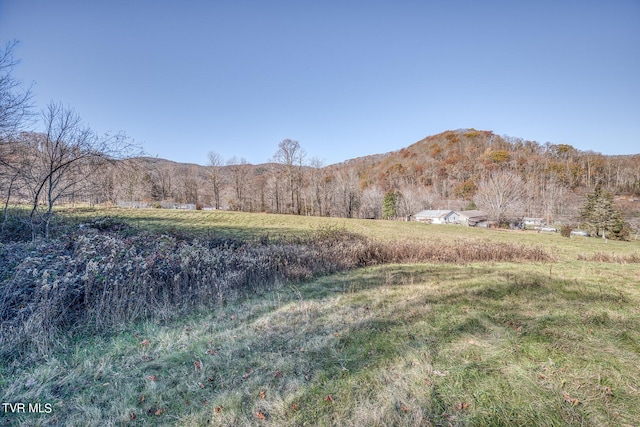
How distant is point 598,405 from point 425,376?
4.52 ft

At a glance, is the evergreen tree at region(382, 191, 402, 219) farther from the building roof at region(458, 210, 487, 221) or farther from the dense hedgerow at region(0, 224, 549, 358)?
the dense hedgerow at region(0, 224, 549, 358)

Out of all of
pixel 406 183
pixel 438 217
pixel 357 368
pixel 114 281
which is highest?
pixel 406 183

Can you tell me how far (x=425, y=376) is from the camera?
2.62 m

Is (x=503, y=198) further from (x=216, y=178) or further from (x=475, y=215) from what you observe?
(x=216, y=178)

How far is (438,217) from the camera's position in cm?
4909

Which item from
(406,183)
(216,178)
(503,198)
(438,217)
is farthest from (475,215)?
(216,178)

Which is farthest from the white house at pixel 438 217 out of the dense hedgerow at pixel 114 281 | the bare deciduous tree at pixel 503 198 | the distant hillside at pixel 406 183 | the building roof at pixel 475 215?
the dense hedgerow at pixel 114 281

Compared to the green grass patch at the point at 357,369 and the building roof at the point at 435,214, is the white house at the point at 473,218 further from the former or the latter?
the green grass patch at the point at 357,369

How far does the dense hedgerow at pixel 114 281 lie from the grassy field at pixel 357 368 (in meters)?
0.45

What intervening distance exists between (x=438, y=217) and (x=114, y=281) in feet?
170

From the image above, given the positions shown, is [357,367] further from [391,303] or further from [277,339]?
[391,303]

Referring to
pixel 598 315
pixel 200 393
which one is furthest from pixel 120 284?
pixel 598 315

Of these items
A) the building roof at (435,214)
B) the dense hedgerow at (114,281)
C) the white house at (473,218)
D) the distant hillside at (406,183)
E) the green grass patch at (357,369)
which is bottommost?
the white house at (473,218)

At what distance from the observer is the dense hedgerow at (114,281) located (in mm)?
3621
